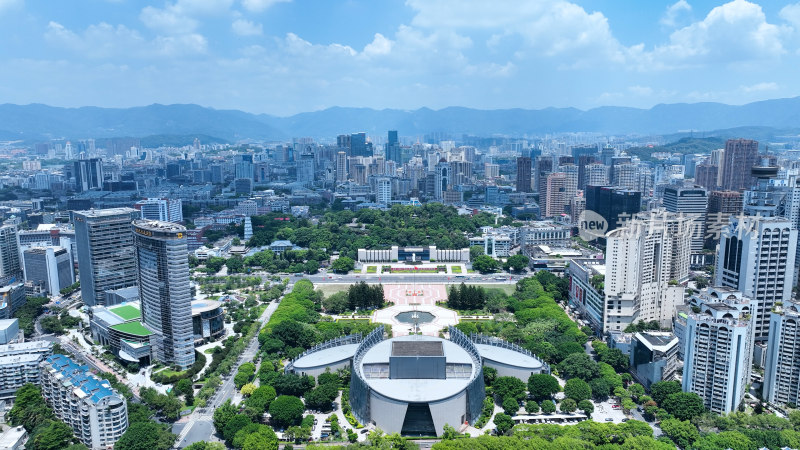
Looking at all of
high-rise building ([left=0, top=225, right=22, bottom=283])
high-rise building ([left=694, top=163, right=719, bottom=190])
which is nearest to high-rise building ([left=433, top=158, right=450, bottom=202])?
high-rise building ([left=694, top=163, right=719, bottom=190])

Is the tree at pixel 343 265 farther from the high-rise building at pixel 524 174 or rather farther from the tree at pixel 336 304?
the high-rise building at pixel 524 174

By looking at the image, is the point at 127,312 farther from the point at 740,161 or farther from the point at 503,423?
the point at 740,161

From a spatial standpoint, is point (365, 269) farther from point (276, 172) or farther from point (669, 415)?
point (276, 172)

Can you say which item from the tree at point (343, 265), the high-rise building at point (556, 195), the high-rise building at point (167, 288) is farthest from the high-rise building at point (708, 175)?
the high-rise building at point (167, 288)

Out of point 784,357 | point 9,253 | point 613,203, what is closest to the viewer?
point 784,357

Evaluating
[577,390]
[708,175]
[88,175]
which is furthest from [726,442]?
[88,175]

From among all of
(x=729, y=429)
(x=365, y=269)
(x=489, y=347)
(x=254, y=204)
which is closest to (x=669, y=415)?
(x=729, y=429)
